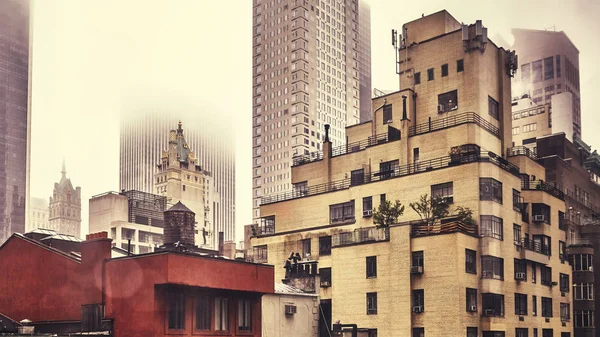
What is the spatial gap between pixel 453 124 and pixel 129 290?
4027cm

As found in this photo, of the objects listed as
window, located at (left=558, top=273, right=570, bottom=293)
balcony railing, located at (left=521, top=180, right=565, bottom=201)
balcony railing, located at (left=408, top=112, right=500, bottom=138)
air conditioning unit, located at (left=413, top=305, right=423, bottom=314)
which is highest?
balcony railing, located at (left=408, top=112, right=500, bottom=138)

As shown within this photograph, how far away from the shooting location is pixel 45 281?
50.1 m

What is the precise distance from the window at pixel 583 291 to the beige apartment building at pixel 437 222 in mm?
3683

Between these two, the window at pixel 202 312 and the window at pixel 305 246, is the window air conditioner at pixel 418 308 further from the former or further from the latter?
the window at pixel 202 312

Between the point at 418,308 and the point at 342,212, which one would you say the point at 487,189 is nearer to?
the point at 418,308

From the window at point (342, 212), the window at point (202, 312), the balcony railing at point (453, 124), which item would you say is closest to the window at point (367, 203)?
the window at point (342, 212)

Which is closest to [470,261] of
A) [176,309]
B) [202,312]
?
[202,312]

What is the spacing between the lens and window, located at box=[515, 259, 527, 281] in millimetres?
69000

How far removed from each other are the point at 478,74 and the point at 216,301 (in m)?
38.4

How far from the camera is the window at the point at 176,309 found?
150 ft

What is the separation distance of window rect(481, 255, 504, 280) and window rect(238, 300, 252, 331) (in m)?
23.2

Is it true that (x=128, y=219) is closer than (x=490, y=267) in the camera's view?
No

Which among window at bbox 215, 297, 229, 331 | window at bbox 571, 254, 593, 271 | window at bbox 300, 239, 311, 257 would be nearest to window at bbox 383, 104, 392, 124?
window at bbox 300, 239, 311, 257

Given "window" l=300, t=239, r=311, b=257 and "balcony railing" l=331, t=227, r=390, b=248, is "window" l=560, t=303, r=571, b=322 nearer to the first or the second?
"balcony railing" l=331, t=227, r=390, b=248
